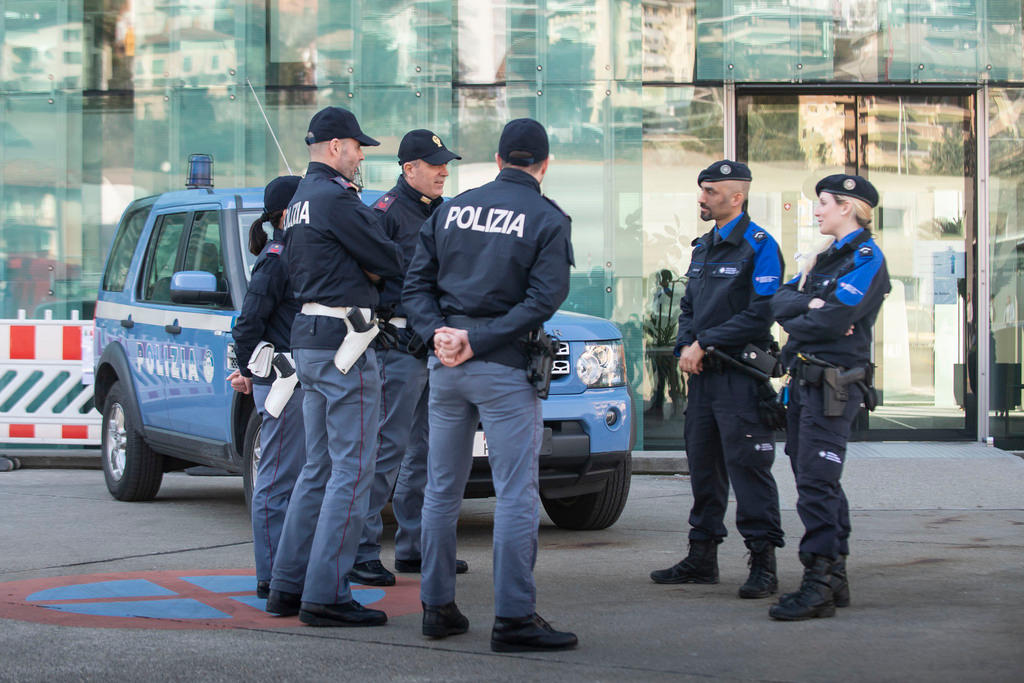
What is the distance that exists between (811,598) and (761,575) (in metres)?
0.54

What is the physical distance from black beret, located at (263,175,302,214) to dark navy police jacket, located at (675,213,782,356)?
1835mm

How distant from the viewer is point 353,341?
5.24m

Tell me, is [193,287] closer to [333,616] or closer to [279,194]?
[279,194]

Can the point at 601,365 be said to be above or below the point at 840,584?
above

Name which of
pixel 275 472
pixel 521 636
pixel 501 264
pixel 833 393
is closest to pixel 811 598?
pixel 833 393

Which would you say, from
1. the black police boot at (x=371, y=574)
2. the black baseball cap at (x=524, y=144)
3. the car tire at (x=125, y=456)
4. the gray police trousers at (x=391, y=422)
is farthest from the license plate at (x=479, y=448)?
the car tire at (x=125, y=456)

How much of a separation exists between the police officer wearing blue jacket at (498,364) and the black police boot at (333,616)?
1.14 ft

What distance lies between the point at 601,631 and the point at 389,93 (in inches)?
334

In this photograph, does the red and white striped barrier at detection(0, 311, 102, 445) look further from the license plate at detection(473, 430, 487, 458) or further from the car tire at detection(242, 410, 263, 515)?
the license plate at detection(473, 430, 487, 458)

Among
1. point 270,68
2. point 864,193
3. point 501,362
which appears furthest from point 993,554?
point 270,68

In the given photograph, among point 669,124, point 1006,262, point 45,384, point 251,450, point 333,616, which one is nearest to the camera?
point 333,616

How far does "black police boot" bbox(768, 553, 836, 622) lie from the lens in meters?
5.39

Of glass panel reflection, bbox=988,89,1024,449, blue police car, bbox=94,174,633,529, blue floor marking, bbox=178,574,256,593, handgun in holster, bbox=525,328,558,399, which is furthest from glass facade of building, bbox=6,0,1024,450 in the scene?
handgun in holster, bbox=525,328,558,399

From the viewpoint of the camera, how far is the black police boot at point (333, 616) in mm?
5195
